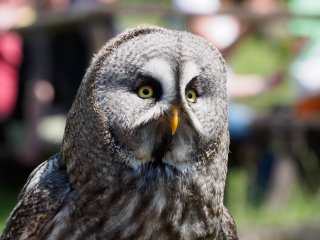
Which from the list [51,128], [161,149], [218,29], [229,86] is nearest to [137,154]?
[161,149]

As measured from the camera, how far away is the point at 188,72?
3801mm

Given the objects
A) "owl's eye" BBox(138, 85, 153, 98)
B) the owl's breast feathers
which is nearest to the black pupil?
"owl's eye" BBox(138, 85, 153, 98)

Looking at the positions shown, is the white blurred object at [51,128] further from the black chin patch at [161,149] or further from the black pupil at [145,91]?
the black pupil at [145,91]

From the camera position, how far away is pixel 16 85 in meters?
8.87

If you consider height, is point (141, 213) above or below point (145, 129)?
below

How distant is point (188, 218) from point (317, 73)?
4.28m

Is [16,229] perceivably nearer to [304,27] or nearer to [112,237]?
[112,237]

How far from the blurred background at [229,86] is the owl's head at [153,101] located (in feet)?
11.6

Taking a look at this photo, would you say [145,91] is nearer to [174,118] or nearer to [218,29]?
[174,118]

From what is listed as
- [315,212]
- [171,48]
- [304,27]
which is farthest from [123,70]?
[304,27]

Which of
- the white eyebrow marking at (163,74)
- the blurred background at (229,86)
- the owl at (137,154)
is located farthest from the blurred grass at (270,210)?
the white eyebrow marking at (163,74)

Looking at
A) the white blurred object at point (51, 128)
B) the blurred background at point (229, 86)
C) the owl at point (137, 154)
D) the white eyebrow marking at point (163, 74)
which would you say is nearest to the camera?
the white eyebrow marking at point (163, 74)

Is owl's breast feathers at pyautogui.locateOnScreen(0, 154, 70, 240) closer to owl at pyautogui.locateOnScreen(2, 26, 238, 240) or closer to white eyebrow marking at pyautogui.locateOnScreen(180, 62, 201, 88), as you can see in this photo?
owl at pyautogui.locateOnScreen(2, 26, 238, 240)

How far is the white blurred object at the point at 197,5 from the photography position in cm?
804
